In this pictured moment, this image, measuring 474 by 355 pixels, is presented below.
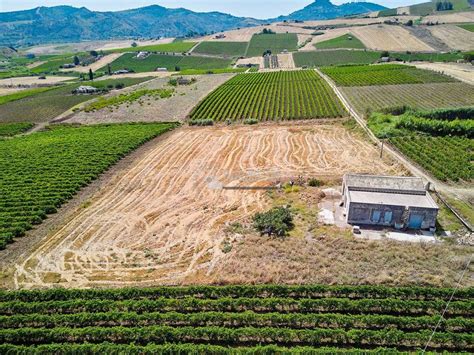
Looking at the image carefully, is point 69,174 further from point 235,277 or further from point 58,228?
point 235,277

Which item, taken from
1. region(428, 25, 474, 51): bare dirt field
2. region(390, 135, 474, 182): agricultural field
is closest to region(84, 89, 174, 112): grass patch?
region(390, 135, 474, 182): agricultural field

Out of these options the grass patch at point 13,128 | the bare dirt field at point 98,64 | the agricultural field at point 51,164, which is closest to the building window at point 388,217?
the agricultural field at point 51,164

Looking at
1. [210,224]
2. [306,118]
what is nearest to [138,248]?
[210,224]

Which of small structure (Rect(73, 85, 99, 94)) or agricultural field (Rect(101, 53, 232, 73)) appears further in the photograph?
Result: agricultural field (Rect(101, 53, 232, 73))

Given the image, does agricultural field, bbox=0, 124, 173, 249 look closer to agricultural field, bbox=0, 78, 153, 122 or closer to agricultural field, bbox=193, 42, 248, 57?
agricultural field, bbox=0, 78, 153, 122

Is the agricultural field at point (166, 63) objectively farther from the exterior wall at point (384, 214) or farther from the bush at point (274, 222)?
the exterior wall at point (384, 214)

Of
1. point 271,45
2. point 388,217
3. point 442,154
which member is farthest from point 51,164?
point 271,45
